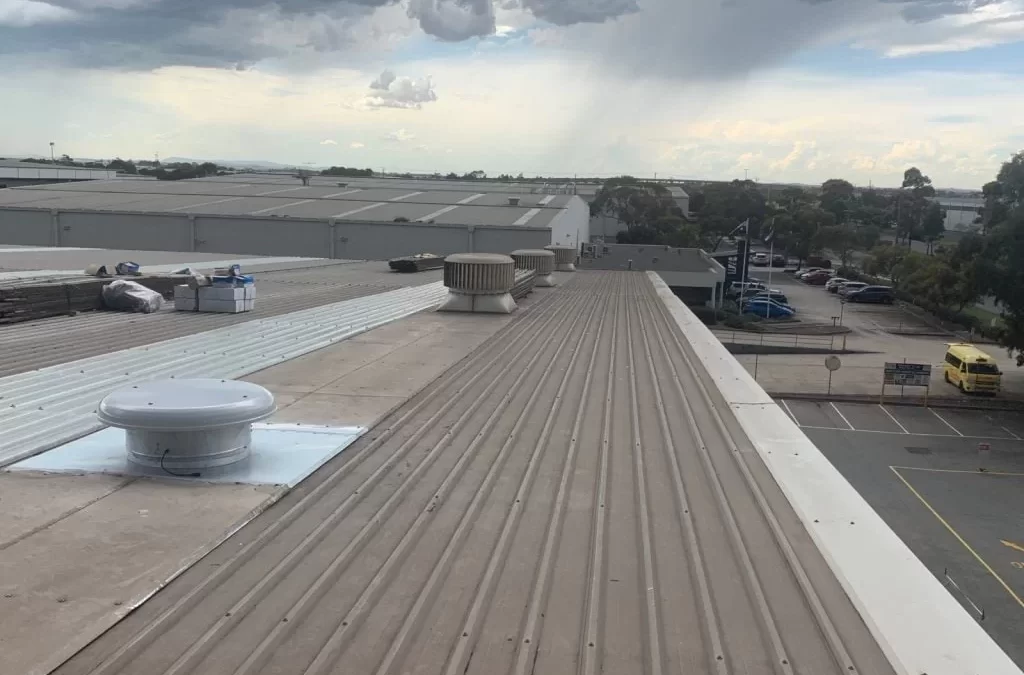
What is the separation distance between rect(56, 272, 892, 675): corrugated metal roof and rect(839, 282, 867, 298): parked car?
52.7 metres

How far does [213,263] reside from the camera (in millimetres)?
23031

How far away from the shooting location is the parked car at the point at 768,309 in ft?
151

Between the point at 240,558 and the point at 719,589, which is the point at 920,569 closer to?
the point at 719,589

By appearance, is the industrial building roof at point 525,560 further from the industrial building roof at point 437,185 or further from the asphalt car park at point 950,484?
the industrial building roof at point 437,185

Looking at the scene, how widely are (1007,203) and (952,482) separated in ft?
50.8

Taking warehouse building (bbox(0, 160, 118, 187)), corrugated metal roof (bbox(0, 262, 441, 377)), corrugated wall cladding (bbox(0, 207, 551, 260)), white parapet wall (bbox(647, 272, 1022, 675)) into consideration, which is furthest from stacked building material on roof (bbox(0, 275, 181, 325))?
warehouse building (bbox(0, 160, 118, 187))

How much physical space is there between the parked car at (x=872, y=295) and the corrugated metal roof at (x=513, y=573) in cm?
5209

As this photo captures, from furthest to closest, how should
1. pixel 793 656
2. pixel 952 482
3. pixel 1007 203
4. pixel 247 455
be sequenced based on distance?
pixel 1007 203 < pixel 952 482 < pixel 247 455 < pixel 793 656

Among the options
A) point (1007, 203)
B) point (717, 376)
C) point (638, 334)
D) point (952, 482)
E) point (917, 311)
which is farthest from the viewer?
point (917, 311)

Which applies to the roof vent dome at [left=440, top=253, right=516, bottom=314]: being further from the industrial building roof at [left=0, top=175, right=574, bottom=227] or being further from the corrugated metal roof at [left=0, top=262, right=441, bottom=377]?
the industrial building roof at [left=0, top=175, right=574, bottom=227]

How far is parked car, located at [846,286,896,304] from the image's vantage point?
176 feet

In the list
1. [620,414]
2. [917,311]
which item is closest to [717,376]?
[620,414]

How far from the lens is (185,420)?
465cm

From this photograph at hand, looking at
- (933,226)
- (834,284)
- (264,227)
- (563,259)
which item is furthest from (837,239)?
(264,227)
